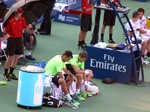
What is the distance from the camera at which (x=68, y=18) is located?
823 inches

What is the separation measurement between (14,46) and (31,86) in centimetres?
211

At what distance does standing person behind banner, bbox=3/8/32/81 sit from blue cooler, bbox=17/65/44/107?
186 cm

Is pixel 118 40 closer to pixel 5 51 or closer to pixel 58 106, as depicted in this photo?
pixel 5 51

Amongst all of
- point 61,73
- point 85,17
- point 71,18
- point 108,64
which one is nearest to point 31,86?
point 61,73

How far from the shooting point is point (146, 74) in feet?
51.3

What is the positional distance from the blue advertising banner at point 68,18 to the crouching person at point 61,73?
8295 mm

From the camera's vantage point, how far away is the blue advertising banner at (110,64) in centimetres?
1437

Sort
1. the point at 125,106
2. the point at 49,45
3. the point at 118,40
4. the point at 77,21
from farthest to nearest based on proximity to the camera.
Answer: the point at 77,21 → the point at 118,40 → the point at 49,45 → the point at 125,106

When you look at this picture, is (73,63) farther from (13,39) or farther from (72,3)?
(72,3)

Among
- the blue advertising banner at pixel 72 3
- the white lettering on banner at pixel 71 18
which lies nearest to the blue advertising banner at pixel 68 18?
the white lettering on banner at pixel 71 18

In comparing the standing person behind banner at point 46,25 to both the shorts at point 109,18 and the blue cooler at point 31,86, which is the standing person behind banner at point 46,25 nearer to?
the shorts at point 109,18

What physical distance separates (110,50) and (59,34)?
522cm

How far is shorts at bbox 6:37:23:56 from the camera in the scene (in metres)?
13.5

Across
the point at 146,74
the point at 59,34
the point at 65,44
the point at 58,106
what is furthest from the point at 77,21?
the point at 58,106
